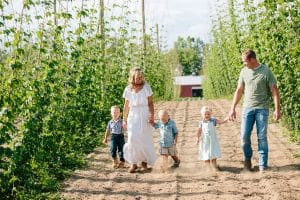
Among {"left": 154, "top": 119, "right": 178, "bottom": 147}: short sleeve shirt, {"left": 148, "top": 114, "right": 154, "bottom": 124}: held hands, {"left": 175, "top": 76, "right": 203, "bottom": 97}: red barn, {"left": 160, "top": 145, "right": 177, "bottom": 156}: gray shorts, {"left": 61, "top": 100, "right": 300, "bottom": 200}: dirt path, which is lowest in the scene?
{"left": 61, "top": 100, "right": 300, "bottom": 200}: dirt path

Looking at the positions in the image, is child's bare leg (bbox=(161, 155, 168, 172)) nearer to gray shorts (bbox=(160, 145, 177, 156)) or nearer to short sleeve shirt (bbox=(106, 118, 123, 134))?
gray shorts (bbox=(160, 145, 177, 156))

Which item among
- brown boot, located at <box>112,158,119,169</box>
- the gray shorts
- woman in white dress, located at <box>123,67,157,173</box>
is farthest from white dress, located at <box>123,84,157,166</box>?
brown boot, located at <box>112,158,119,169</box>

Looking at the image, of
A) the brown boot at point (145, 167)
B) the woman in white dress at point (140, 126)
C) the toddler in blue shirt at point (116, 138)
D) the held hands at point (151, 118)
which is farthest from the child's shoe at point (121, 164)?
the held hands at point (151, 118)

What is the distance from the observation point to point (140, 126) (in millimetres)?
9125

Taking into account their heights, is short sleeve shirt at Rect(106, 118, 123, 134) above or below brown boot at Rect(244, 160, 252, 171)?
above

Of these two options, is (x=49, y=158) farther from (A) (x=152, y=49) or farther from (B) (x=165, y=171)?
(A) (x=152, y=49)

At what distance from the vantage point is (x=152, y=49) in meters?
25.5

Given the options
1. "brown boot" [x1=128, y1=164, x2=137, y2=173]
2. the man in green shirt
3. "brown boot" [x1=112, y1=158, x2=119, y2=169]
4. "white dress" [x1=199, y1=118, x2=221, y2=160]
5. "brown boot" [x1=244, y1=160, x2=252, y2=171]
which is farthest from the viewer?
"brown boot" [x1=112, y1=158, x2=119, y2=169]

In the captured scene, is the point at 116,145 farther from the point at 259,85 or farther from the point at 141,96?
the point at 259,85

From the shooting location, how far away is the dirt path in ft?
24.5

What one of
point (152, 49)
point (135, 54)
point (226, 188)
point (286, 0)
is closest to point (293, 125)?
point (286, 0)

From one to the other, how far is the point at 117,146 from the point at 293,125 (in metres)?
4.13

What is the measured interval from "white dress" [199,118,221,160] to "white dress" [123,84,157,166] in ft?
2.54

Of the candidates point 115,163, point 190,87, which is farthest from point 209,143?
point 190,87
